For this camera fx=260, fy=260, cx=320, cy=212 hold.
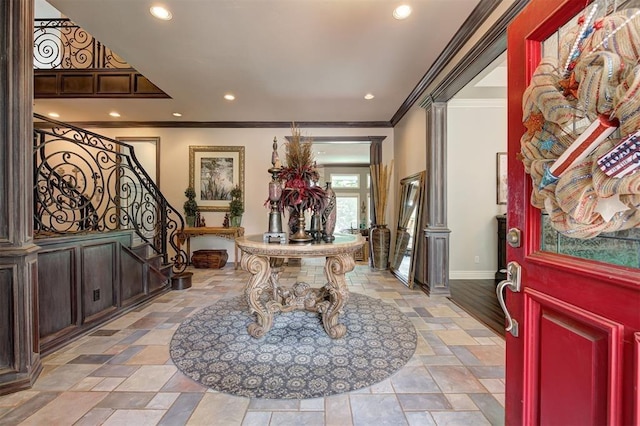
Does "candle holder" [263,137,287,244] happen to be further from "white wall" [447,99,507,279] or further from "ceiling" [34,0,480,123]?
"white wall" [447,99,507,279]

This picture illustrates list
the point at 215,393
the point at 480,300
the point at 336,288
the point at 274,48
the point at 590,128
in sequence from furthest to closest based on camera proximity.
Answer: the point at 480,300
the point at 274,48
the point at 336,288
the point at 215,393
the point at 590,128

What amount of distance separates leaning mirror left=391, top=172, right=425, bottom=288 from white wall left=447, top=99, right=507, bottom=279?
0.64m

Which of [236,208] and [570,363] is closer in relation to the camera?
[570,363]

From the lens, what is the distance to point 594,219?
0.71m

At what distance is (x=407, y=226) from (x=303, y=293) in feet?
7.92

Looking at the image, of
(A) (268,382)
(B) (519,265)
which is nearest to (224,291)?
(A) (268,382)

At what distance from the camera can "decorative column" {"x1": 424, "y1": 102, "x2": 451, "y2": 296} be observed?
132 inches

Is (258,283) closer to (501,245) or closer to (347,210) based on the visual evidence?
(501,245)

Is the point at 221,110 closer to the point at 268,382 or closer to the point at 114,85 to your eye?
the point at 114,85

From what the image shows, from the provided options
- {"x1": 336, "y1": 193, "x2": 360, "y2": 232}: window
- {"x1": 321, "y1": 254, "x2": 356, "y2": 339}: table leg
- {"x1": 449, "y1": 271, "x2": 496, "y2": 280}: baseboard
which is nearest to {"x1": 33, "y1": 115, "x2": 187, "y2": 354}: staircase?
{"x1": 321, "y1": 254, "x2": 356, "y2": 339}: table leg

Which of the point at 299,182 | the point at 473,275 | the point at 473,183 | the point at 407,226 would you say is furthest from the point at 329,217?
the point at 473,275

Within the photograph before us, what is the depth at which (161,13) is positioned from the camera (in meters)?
2.30

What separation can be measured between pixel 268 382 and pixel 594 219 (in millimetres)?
1804

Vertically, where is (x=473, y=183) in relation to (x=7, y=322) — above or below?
above
